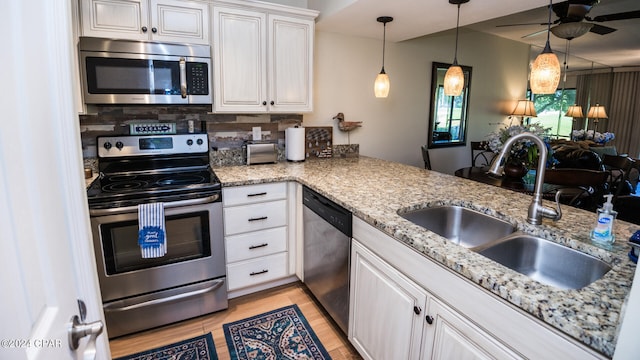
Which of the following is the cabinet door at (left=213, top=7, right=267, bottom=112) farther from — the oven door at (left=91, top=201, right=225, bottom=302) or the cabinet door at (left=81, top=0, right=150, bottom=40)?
the oven door at (left=91, top=201, right=225, bottom=302)

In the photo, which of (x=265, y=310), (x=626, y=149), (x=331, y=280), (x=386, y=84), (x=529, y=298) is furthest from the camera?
(x=626, y=149)

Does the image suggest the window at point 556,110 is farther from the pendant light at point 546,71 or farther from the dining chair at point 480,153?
the pendant light at point 546,71

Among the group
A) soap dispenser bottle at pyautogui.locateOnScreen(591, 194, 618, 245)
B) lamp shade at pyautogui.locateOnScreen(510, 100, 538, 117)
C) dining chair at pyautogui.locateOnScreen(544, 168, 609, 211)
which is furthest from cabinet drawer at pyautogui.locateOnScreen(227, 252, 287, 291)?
lamp shade at pyautogui.locateOnScreen(510, 100, 538, 117)

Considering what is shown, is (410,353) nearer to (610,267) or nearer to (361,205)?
(361,205)

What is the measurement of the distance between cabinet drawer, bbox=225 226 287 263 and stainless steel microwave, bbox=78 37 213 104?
39.8 inches

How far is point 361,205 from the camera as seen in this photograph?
171cm

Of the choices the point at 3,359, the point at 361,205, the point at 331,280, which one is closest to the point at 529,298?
the point at 361,205

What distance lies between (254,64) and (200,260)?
4.87 feet

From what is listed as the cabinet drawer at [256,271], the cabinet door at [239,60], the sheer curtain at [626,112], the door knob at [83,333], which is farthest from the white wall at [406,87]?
the sheer curtain at [626,112]

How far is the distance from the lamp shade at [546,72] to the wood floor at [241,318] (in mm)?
1789

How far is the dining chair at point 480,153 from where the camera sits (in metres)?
4.25

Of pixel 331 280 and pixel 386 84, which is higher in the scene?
pixel 386 84

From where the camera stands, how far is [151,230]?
1.95 metres

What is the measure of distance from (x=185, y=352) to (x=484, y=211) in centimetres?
185
